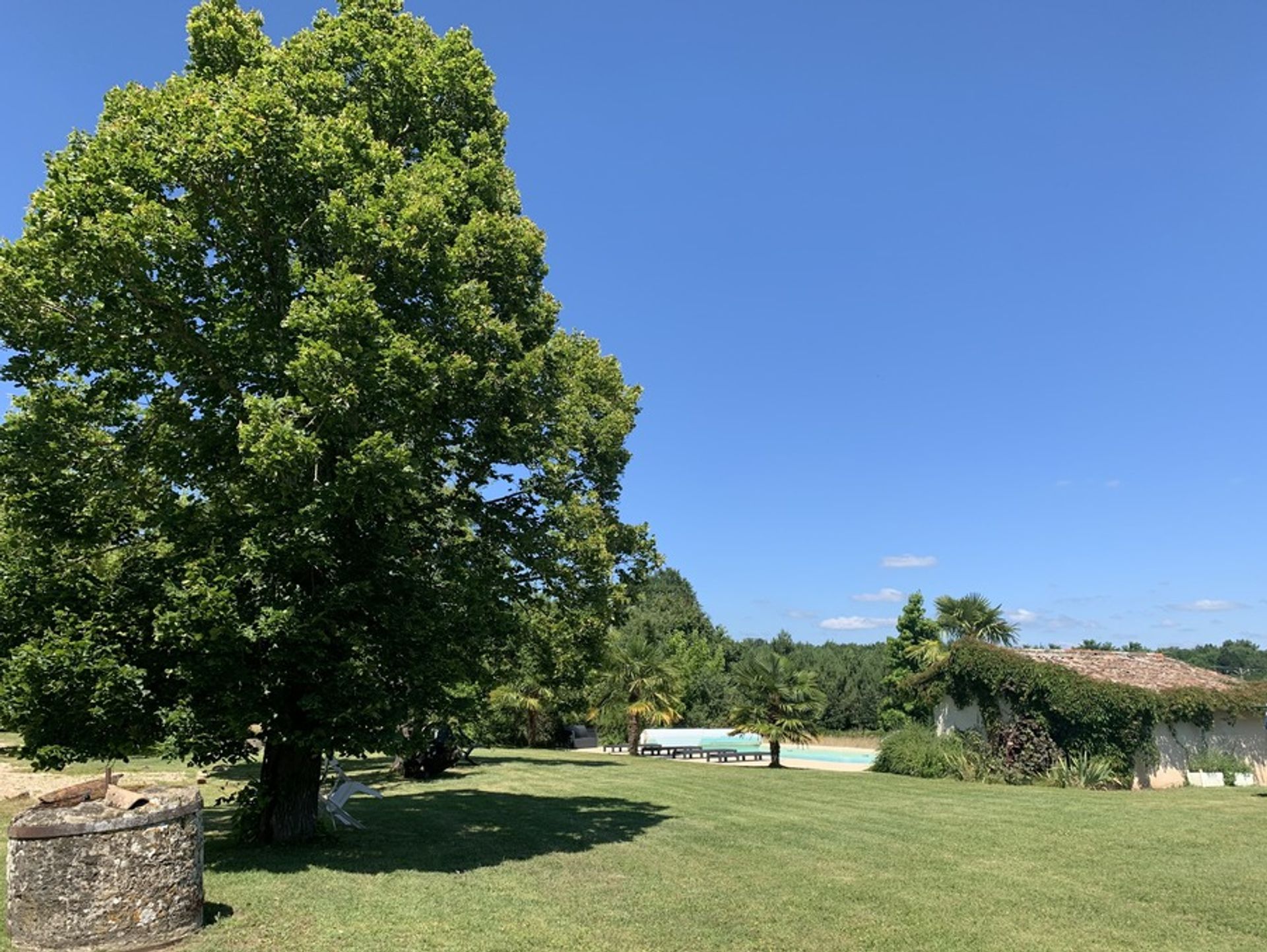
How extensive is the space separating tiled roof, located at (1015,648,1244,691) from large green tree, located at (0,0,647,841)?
2051cm

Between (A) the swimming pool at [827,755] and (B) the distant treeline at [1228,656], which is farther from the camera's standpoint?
(B) the distant treeline at [1228,656]

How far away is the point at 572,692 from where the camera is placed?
3797 centimetres

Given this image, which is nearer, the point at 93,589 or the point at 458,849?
the point at 93,589

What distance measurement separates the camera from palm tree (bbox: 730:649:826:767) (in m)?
30.8

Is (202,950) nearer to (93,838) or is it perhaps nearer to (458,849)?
(93,838)

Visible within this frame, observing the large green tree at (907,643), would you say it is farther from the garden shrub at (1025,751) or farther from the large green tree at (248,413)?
the large green tree at (248,413)

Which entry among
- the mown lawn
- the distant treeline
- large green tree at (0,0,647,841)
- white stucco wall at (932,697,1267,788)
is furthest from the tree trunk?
the distant treeline

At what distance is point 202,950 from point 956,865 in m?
8.96

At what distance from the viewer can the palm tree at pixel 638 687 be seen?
36.9m

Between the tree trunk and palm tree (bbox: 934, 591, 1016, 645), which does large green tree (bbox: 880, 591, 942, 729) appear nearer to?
palm tree (bbox: 934, 591, 1016, 645)

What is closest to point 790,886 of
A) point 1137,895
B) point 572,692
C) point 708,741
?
point 1137,895

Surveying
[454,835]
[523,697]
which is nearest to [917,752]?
[454,835]

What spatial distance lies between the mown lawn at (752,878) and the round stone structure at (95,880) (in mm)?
459

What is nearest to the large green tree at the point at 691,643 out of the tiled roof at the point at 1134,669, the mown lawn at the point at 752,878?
the tiled roof at the point at 1134,669
